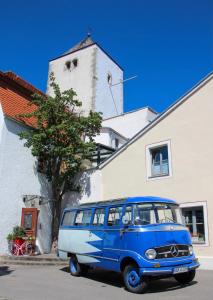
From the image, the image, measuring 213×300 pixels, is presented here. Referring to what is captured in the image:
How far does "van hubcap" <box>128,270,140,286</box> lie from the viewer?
841 cm

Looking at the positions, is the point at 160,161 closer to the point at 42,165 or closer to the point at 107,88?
the point at 42,165

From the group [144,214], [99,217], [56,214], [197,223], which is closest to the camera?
[144,214]

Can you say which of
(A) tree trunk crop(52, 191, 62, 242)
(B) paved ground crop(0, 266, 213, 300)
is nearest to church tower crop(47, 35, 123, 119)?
(A) tree trunk crop(52, 191, 62, 242)

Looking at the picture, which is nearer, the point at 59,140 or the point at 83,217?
the point at 83,217

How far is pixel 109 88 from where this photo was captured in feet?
122

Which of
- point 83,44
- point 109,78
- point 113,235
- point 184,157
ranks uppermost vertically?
point 83,44

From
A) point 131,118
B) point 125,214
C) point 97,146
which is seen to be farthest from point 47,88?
point 125,214

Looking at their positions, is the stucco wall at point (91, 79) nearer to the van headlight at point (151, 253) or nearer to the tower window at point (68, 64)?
the tower window at point (68, 64)

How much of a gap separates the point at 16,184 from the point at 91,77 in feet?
65.2

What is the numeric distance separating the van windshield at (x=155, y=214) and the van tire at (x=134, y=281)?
118 centimetres

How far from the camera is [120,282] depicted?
33.2ft

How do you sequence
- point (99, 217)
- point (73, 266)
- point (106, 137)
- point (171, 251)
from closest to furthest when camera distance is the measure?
1. point (171, 251)
2. point (99, 217)
3. point (73, 266)
4. point (106, 137)

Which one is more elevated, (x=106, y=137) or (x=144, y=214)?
(x=106, y=137)

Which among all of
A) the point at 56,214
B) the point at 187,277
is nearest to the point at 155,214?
the point at 187,277
